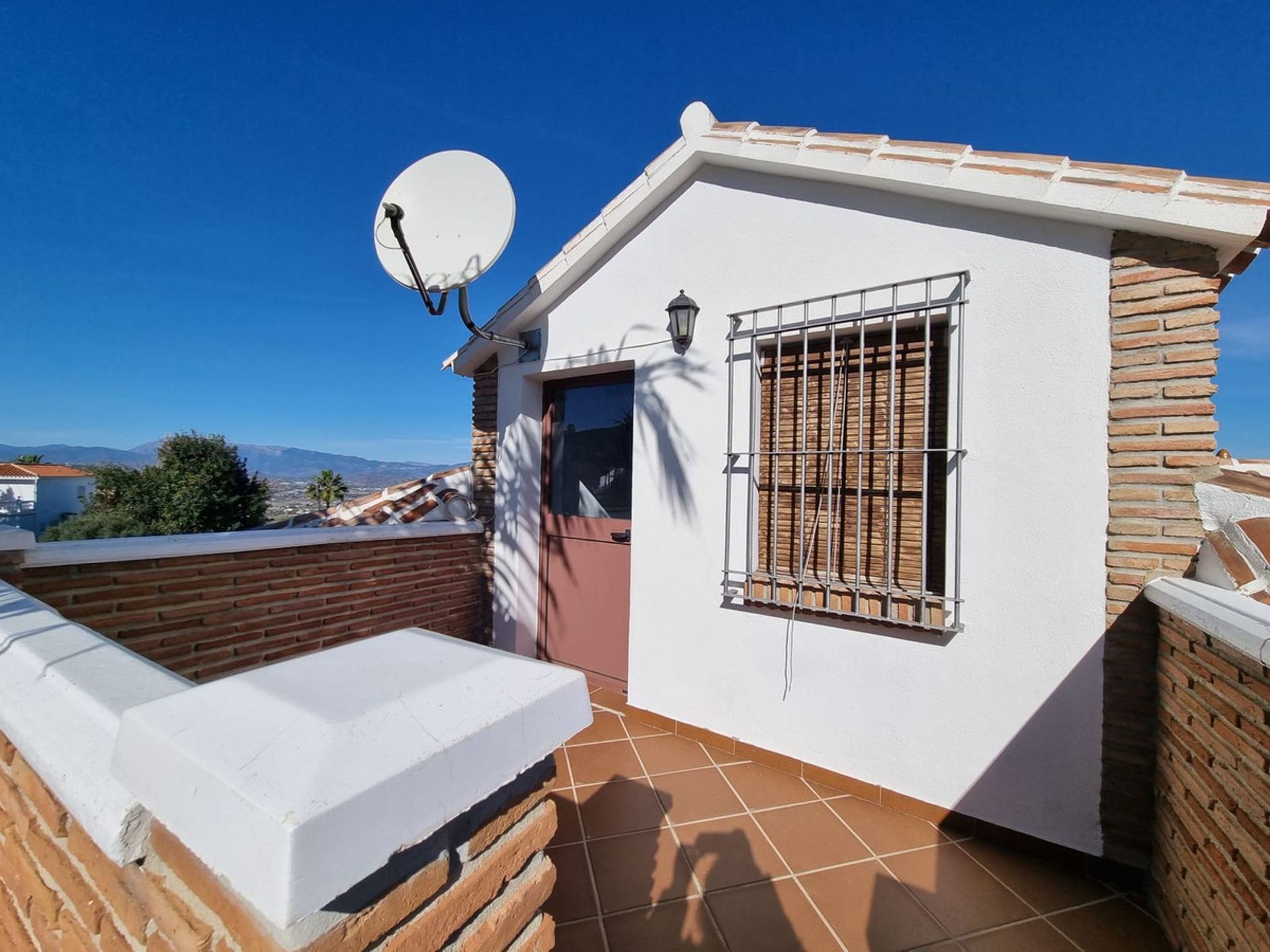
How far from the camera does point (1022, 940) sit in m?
2.24

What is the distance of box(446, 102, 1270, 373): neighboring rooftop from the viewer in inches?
90.7

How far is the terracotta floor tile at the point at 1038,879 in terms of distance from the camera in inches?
96.2

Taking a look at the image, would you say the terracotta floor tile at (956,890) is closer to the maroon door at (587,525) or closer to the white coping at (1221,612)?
the white coping at (1221,612)

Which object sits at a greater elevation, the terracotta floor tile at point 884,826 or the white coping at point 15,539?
the white coping at point 15,539

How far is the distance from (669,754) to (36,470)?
57.2 metres

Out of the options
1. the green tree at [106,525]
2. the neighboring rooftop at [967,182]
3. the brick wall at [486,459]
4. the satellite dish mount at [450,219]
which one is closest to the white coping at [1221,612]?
the neighboring rooftop at [967,182]

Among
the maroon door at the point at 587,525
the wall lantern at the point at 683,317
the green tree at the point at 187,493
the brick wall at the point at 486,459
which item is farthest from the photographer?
the green tree at the point at 187,493

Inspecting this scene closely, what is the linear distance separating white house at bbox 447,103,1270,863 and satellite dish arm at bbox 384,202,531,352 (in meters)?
0.46

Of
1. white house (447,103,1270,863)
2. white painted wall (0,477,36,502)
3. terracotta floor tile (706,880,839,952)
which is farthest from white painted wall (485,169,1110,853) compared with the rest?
white painted wall (0,477,36,502)

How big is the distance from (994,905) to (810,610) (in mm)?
1608

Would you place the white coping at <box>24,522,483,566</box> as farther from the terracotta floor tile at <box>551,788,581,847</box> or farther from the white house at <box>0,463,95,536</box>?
the white house at <box>0,463,95,536</box>

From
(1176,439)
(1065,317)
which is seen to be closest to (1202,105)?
(1065,317)

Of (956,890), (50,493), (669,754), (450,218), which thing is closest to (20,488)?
Answer: (50,493)

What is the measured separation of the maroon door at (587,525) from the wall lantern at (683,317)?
77 centimetres
